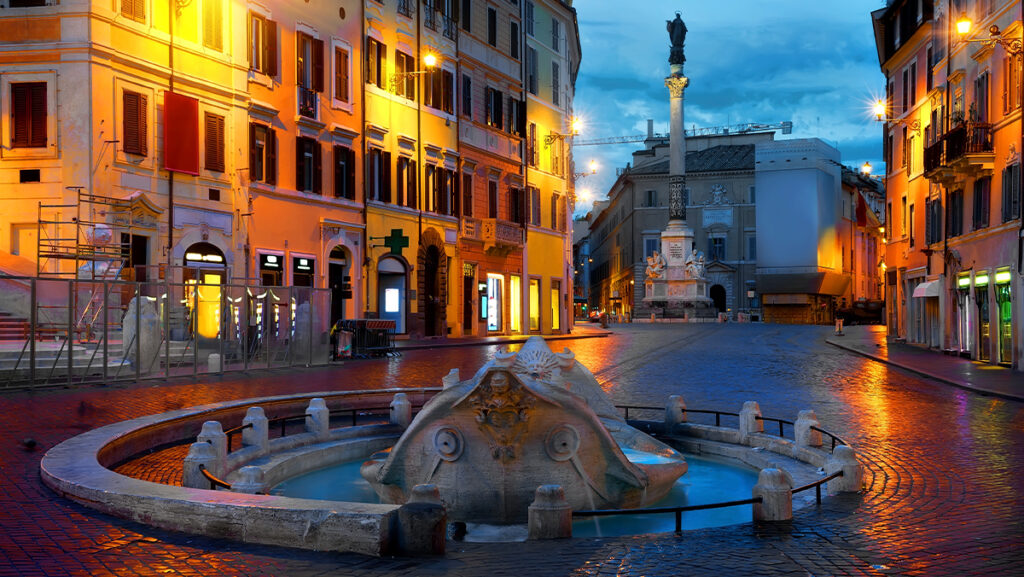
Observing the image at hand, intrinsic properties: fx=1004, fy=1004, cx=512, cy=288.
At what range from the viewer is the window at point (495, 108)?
45.9 m

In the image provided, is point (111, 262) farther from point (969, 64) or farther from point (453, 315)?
point (969, 64)

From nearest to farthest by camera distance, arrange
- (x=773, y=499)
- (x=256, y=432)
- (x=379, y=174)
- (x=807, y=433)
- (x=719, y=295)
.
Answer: (x=773, y=499) → (x=256, y=432) → (x=807, y=433) → (x=379, y=174) → (x=719, y=295)

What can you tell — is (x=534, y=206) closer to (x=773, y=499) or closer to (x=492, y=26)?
(x=492, y=26)

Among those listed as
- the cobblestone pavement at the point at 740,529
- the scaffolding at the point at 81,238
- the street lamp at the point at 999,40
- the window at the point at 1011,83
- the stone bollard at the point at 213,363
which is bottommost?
the cobblestone pavement at the point at 740,529

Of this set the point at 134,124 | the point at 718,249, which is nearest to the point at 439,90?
the point at 134,124

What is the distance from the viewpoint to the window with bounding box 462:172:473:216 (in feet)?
143

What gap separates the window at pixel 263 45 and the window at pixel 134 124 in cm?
485

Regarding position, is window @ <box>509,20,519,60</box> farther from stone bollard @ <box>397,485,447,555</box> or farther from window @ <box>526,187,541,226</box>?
stone bollard @ <box>397,485,447,555</box>

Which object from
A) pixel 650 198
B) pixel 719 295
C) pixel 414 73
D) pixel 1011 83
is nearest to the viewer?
pixel 1011 83

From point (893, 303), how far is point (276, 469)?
39134mm

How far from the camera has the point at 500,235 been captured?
1785 inches

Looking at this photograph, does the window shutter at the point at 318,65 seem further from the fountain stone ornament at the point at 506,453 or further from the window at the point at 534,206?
the fountain stone ornament at the point at 506,453

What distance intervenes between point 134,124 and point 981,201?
23.4 meters

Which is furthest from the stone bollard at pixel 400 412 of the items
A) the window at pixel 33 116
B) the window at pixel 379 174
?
the window at pixel 379 174
